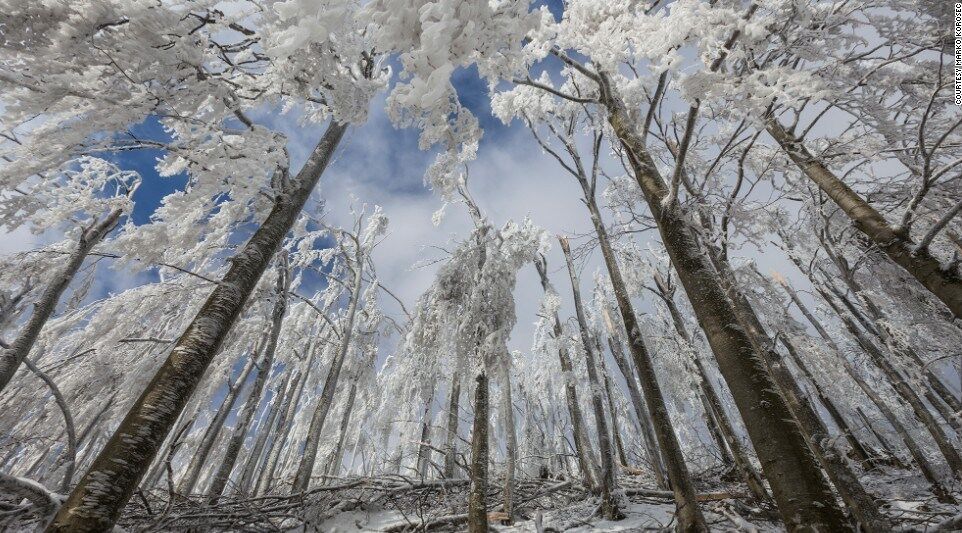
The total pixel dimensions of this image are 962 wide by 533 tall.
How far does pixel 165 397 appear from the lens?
2.65 metres

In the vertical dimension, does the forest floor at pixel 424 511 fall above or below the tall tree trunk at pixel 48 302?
below

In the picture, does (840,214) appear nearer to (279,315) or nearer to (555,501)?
(555,501)

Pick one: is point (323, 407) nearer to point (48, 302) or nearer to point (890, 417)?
point (48, 302)

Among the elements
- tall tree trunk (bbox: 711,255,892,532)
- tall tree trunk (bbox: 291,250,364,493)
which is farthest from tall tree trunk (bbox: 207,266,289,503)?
tall tree trunk (bbox: 711,255,892,532)

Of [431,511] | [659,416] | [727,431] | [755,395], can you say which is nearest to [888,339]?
[727,431]

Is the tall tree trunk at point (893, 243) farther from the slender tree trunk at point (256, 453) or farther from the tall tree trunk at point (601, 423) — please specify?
the slender tree trunk at point (256, 453)

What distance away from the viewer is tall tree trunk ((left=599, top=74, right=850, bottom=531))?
194cm

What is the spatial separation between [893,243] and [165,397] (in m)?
6.21

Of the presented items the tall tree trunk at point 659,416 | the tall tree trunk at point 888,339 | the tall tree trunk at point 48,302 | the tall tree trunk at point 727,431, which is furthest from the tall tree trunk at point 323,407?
the tall tree trunk at point 888,339

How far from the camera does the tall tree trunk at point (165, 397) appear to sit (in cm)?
218

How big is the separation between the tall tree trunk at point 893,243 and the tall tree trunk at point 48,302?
8.92 metres

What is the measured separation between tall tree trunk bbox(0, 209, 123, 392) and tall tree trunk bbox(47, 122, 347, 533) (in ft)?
11.5

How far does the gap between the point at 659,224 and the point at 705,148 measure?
2.97 metres

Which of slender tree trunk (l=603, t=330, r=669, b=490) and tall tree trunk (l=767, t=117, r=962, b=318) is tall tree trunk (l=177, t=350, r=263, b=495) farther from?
tall tree trunk (l=767, t=117, r=962, b=318)
